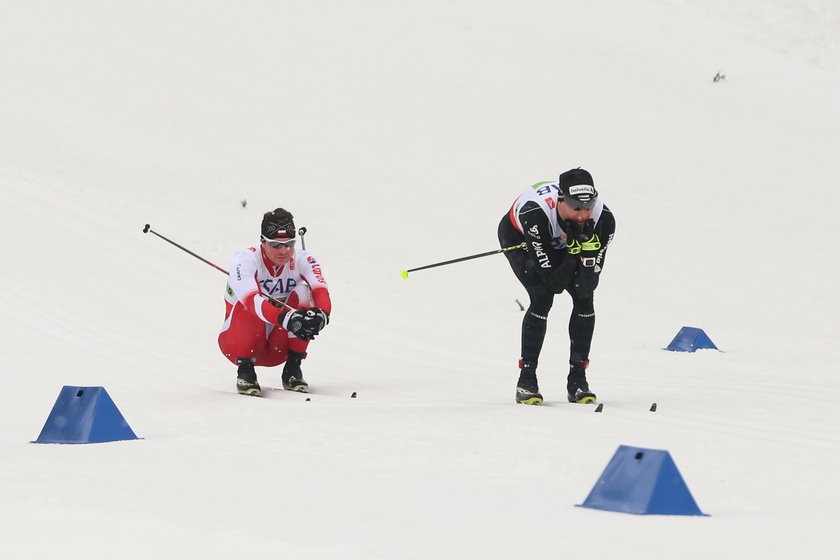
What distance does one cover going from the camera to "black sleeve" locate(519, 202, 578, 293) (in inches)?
283

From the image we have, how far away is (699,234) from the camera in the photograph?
15172 millimetres

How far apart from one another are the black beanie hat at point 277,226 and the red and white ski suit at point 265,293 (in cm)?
23

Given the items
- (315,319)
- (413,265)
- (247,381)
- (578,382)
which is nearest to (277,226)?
(315,319)

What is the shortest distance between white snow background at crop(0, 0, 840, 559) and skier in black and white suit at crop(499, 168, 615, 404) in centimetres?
28

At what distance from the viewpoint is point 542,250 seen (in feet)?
23.7

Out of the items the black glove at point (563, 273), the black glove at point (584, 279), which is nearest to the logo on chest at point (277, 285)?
the black glove at point (563, 273)

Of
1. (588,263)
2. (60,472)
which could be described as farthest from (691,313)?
(60,472)

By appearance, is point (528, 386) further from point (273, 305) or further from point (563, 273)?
point (273, 305)

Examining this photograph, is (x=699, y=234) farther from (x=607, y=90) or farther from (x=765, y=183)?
(x=607, y=90)

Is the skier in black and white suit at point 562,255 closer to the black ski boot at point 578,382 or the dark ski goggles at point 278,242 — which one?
the black ski boot at point 578,382

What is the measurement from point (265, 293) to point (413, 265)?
5303 mm

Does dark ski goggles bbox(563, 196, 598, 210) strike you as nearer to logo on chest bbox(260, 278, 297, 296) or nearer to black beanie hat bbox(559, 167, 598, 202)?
black beanie hat bbox(559, 167, 598, 202)

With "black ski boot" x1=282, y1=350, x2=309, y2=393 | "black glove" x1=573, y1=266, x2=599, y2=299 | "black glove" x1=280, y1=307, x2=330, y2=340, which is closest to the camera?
"black glove" x1=573, y1=266, x2=599, y2=299

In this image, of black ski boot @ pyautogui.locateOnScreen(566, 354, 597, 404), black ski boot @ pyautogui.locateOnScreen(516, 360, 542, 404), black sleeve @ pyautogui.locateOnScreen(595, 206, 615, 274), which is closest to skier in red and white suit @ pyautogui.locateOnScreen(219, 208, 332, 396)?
black ski boot @ pyautogui.locateOnScreen(516, 360, 542, 404)
